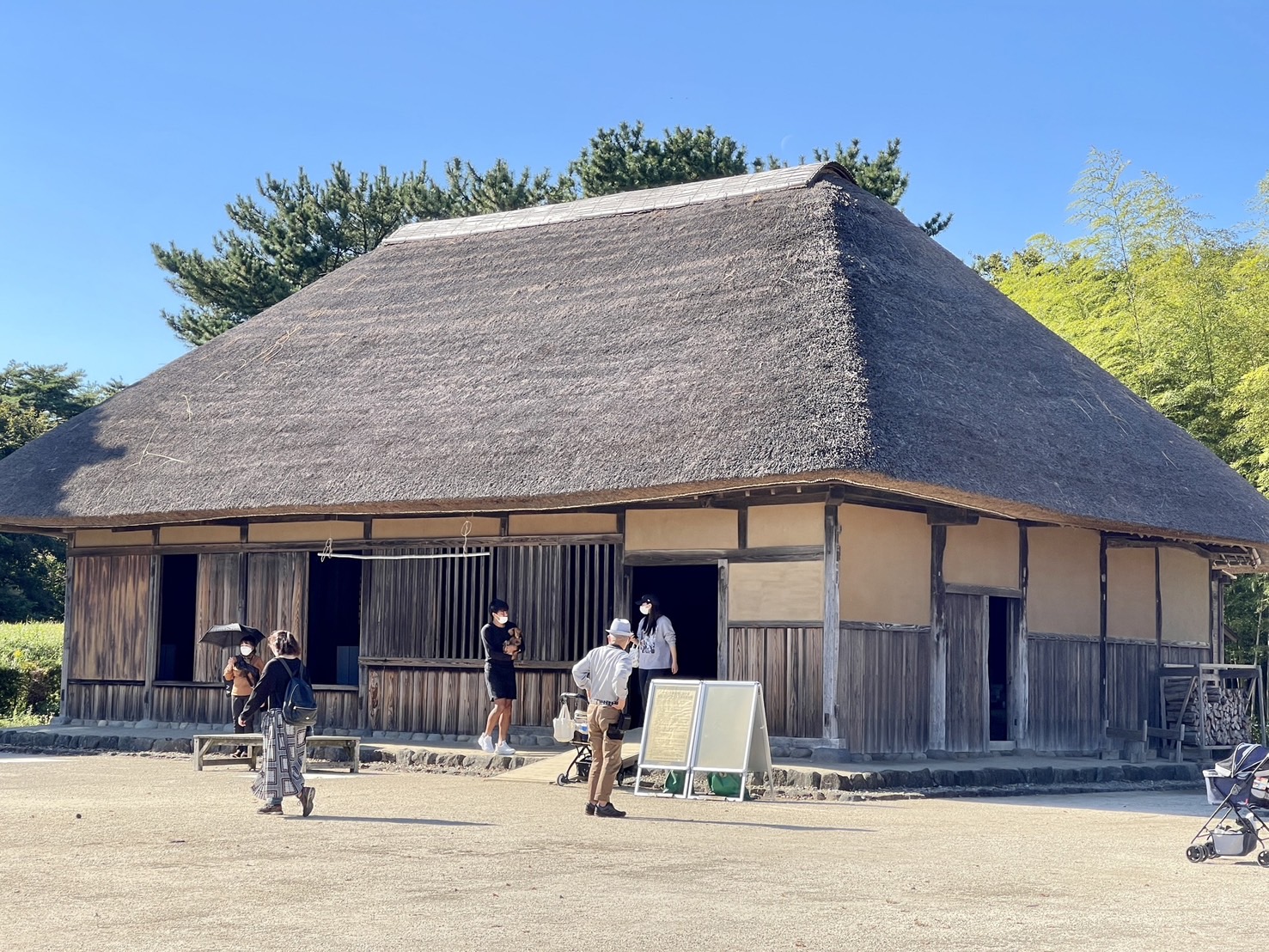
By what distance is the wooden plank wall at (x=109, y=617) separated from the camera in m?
18.1

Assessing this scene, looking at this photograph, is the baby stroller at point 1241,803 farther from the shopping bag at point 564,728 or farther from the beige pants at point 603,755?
the shopping bag at point 564,728

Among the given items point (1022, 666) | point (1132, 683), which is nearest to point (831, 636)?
point (1022, 666)

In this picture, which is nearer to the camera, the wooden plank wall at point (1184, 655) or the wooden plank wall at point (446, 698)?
the wooden plank wall at point (446, 698)

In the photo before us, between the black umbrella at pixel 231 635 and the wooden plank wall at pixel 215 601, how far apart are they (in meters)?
0.27

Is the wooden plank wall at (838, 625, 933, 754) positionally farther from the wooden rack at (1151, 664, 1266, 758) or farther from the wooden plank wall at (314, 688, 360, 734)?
the wooden plank wall at (314, 688, 360, 734)

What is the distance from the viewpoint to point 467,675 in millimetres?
15844

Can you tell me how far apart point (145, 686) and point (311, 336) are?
458cm

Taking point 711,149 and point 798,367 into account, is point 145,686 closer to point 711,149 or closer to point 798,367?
point 798,367

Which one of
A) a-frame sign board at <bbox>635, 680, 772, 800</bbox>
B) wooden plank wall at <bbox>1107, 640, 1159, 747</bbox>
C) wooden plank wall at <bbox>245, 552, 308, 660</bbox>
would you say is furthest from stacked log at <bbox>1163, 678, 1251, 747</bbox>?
wooden plank wall at <bbox>245, 552, 308, 660</bbox>

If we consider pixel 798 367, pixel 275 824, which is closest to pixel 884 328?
pixel 798 367

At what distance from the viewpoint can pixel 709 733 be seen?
1181 centimetres

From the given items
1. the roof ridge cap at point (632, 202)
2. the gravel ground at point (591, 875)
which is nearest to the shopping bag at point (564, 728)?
the gravel ground at point (591, 875)

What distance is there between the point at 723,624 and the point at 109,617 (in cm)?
817

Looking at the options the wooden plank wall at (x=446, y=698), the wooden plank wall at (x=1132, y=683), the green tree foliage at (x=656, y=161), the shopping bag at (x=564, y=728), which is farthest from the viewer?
the green tree foliage at (x=656, y=161)
